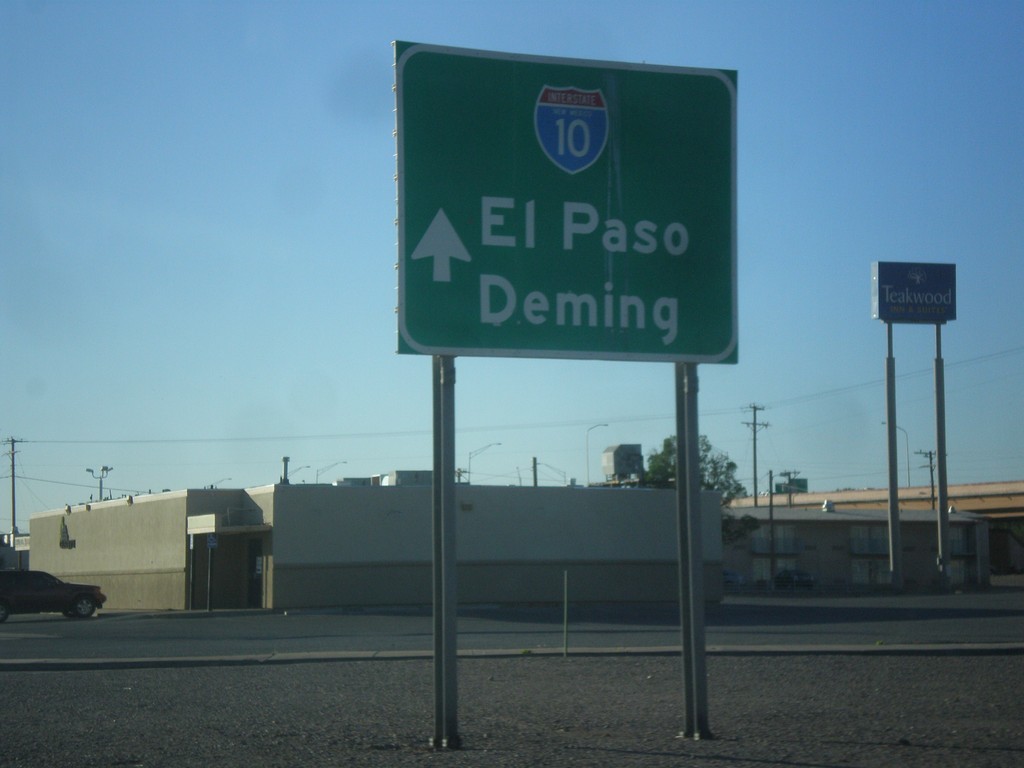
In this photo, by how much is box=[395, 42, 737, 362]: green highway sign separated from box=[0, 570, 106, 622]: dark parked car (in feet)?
105

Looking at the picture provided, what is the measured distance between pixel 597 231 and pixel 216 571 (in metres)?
41.0

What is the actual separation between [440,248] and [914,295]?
178 feet

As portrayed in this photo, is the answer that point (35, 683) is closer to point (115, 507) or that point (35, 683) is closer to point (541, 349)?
point (541, 349)

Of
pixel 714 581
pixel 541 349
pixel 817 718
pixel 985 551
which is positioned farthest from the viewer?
pixel 985 551

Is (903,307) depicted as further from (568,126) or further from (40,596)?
(568,126)

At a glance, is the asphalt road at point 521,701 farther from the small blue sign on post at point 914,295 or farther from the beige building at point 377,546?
the small blue sign on post at point 914,295

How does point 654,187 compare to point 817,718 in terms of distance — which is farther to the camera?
point 817,718

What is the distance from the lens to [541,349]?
29.1 ft

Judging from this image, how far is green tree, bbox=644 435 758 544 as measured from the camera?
77.9 m

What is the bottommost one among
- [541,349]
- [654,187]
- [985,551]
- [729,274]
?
[985,551]

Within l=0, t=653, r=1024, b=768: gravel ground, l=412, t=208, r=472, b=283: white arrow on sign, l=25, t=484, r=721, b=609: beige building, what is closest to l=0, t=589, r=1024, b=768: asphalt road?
l=0, t=653, r=1024, b=768: gravel ground

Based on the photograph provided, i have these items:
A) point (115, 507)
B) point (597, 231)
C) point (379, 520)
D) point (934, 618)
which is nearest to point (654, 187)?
point (597, 231)

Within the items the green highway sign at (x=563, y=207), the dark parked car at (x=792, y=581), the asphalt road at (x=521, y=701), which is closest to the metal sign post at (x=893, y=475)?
the dark parked car at (x=792, y=581)

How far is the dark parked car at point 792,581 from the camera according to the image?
6944cm
